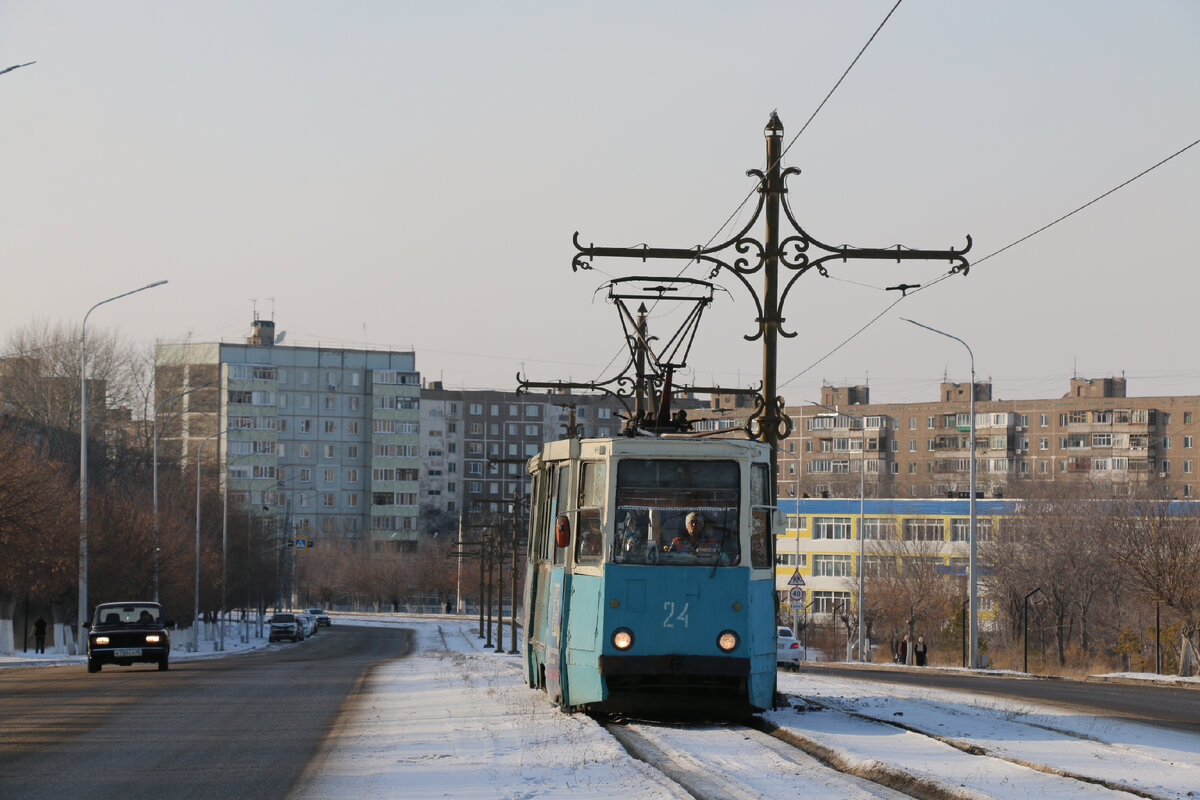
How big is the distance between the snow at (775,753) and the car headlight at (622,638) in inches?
33.7

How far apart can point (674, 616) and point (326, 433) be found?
445 feet

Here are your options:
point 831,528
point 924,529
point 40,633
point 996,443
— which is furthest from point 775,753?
point 996,443

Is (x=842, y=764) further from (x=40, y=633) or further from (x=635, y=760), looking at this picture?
(x=40, y=633)

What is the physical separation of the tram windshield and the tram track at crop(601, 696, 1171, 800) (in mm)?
1851

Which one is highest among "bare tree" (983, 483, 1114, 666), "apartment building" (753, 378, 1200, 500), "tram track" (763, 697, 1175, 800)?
"apartment building" (753, 378, 1200, 500)

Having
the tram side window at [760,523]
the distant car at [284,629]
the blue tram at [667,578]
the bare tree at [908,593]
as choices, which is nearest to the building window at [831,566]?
the bare tree at [908,593]

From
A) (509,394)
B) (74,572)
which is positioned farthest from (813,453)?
(74,572)

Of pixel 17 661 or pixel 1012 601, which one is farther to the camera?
pixel 1012 601

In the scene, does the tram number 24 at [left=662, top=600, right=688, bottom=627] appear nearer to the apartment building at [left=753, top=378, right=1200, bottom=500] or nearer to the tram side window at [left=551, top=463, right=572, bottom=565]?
the tram side window at [left=551, top=463, right=572, bottom=565]

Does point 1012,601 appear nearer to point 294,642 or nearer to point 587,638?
point 294,642

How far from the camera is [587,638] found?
52.9 ft

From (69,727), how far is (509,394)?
6216 inches

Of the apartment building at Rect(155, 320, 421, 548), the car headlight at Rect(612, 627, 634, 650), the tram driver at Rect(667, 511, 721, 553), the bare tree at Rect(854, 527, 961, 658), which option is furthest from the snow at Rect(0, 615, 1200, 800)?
the apartment building at Rect(155, 320, 421, 548)

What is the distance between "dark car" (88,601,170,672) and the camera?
3375 centimetres
